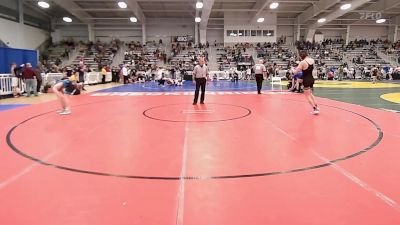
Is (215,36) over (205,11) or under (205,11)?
under

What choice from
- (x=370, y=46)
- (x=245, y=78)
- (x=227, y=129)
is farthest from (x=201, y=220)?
(x=370, y=46)

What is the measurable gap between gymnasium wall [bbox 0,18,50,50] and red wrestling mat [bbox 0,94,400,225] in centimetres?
2625

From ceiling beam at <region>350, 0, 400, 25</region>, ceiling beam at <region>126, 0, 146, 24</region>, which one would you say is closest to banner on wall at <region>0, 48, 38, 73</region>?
ceiling beam at <region>126, 0, 146, 24</region>

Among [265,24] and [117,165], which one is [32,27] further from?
[117,165]

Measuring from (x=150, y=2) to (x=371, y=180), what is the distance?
31.3 m

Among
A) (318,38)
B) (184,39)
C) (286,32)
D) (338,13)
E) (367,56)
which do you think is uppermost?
(338,13)

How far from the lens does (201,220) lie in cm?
269

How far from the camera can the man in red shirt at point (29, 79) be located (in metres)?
13.5

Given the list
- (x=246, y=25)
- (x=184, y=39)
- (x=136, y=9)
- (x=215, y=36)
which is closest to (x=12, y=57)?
(x=136, y=9)

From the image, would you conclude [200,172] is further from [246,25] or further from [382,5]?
[246,25]

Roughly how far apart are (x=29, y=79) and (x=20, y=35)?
20871 millimetres

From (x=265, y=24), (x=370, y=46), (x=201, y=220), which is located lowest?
(x=201, y=220)

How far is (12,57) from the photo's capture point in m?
16.5

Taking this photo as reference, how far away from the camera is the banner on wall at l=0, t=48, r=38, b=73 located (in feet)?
51.7
